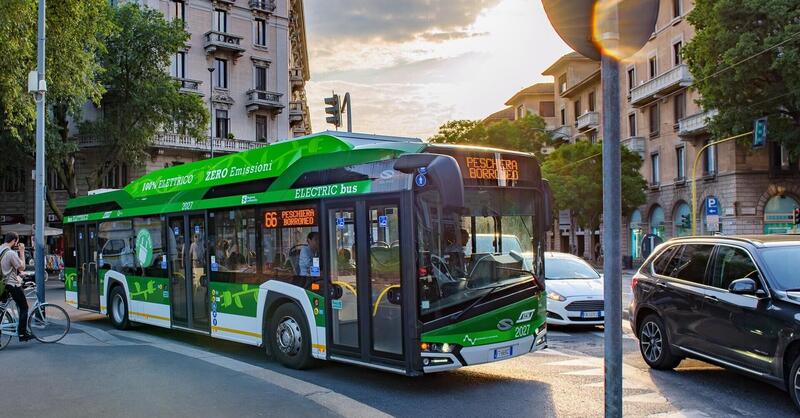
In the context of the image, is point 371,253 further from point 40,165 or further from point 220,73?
A: point 220,73

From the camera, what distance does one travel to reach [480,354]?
7.67 metres

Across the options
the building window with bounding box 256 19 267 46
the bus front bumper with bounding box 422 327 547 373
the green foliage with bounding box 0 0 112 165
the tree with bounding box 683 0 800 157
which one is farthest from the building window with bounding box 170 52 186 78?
the bus front bumper with bounding box 422 327 547 373

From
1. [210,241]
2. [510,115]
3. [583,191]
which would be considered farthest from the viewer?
[510,115]

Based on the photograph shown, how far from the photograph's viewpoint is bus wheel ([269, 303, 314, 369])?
902 centimetres

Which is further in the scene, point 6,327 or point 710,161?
point 710,161

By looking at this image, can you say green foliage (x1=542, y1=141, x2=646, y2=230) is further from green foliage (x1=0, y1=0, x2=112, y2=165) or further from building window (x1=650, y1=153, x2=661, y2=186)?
green foliage (x1=0, y1=0, x2=112, y2=165)

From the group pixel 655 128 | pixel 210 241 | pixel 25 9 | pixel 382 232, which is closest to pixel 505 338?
pixel 382 232

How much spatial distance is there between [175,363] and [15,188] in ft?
138

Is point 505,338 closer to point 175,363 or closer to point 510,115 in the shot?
point 175,363

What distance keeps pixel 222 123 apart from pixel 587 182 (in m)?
25.2

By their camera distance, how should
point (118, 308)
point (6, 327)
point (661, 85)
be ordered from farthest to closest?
1. point (661, 85)
2. point (118, 308)
3. point (6, 327)

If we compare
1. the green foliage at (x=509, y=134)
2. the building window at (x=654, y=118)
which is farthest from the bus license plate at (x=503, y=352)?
the green foliage at (x=509, y=134)

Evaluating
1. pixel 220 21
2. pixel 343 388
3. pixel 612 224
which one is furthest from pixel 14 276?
pixel 220 21

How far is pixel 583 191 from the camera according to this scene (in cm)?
4381
